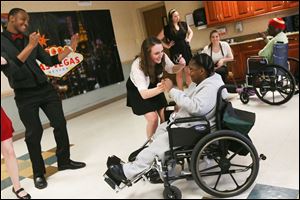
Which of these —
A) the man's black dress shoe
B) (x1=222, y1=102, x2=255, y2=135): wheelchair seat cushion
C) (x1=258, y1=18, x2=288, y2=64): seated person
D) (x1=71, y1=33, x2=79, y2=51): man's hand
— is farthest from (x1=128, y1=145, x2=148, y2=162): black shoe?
(x1=258, y1=18, x2=288, y2=64): seated person

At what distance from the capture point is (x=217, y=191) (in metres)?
1.15

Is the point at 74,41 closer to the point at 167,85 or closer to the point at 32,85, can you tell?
the point at 32,85

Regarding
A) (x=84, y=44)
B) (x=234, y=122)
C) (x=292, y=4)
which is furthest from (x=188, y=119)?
(x=292, y=4)

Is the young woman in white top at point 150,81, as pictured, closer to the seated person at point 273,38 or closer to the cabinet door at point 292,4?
the seated person at point 273,38

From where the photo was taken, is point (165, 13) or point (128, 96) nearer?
point (165, 13)

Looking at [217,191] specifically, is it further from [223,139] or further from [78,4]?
[78,4]

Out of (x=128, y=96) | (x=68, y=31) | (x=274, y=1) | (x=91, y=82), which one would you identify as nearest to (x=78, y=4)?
(x=68, y=31)

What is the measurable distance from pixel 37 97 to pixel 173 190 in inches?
24.3

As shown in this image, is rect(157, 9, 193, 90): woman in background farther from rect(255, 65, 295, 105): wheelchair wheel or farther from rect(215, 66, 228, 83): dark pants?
rect(255, 65, 295, 105): wheelchair wheel

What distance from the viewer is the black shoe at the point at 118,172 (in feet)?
3.58

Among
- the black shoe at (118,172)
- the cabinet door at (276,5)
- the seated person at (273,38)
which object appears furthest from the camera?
the cabinet door at (276,5)

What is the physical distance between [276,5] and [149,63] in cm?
213

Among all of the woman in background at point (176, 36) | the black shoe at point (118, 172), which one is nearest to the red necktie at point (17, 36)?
the woman in background at point (176, 36)

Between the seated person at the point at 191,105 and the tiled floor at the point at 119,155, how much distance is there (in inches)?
2.8
